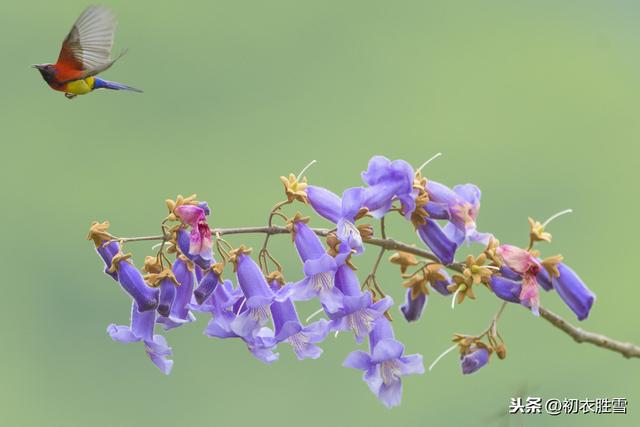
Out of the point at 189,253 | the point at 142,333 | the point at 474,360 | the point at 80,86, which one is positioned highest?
the point at 80,86

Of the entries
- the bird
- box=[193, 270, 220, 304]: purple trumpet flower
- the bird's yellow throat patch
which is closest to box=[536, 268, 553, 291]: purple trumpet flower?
box=[193, 270, 220, 304]: purple trumpet flower

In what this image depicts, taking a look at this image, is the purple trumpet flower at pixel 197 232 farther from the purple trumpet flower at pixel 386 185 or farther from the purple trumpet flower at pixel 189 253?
the purple trumpet flower at pixel 386 185

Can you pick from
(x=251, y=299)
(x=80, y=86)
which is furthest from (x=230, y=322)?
(x=80, y=86)

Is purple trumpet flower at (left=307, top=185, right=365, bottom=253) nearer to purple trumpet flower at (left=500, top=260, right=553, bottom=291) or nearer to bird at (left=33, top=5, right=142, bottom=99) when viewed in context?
purple trumpet flower at (left=500, top=260, right=553, bottom=291)

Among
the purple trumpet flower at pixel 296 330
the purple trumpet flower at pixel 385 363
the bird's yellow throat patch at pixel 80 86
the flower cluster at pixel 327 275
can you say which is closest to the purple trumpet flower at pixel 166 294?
the flower cluster at pixel 327 275

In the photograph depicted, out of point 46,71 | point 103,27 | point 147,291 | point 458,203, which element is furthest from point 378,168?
point 46,71

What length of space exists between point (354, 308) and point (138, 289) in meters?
0.31

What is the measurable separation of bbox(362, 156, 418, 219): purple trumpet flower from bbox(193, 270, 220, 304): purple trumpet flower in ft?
0.78

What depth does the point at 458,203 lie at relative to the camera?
1320 millimetres

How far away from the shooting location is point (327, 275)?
3.99 ft

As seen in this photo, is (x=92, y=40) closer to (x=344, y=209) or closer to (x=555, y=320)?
(x=344, y=209)

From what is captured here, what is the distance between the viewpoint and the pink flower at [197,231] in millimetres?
1200

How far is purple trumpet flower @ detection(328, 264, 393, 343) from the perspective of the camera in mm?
1201

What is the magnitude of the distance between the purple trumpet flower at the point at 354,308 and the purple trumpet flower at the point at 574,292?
0.96ft
